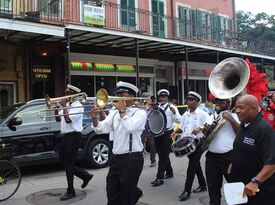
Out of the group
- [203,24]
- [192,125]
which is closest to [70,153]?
[192,125]

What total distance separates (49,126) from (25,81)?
227 inches

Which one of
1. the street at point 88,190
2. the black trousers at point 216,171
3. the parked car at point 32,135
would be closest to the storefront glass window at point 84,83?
the parked car at point 32,135

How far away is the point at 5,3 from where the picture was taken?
13602 mm

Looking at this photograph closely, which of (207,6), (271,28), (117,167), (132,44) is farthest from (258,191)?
(271,28)

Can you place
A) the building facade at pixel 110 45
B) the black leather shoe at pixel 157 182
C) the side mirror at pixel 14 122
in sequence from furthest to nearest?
the building facade at pixel 110 45 < the side mirror at pixel 14 122 < the black leather shoe at pixel 157 182

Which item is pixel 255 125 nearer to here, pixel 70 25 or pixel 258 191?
pixel 258 191

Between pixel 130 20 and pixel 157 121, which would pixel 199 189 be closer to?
pixel 157 121

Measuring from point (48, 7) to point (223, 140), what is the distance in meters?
10.2

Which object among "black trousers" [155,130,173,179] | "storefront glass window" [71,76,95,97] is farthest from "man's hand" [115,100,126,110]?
"storefront glass window" [71,76,95,97]

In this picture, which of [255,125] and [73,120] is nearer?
[255,125]

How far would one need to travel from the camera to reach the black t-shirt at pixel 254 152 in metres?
3.62

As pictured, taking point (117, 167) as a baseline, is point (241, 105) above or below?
above

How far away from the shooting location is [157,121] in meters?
7.75

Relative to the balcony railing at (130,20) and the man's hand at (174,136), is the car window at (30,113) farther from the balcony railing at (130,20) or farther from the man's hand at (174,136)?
the balcony railing at (130,20)
